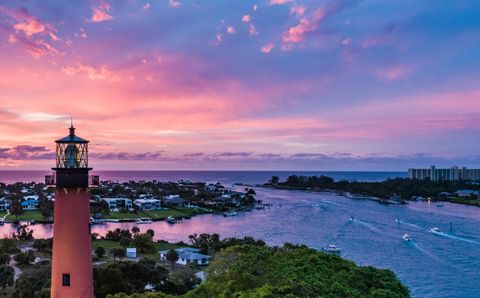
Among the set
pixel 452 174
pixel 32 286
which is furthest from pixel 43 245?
pixel 452 174

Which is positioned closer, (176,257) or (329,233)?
(176,257)

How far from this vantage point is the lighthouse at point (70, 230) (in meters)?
10.0

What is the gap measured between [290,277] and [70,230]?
587 centimetres

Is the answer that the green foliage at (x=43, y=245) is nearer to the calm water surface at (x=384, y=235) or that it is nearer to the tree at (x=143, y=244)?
the tree at (x=143, y=244)

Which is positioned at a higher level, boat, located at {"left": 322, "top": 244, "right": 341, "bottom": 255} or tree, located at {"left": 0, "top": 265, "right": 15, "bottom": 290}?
tree, located at {"left": 0, "top": 265, "right": 15, "bottom": 290}

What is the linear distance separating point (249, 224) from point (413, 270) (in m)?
29.9

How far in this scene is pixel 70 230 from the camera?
10070 millimetres

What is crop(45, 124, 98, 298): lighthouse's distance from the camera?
1003cm

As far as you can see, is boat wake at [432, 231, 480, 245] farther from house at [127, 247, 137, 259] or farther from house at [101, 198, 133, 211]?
house at [101, 198, 133, 211]

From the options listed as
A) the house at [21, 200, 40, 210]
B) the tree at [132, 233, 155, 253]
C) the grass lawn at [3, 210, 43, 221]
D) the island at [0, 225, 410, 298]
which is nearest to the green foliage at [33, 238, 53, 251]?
the tree at [132, 233, 155, 253]

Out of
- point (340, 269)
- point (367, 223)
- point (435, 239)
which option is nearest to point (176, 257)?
point (340, 269)

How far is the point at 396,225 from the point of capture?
5766cm

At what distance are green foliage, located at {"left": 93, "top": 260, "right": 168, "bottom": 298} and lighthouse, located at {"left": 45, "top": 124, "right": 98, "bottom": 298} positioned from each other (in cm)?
1102

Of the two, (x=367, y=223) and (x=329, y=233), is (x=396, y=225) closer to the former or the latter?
(x=367, y=223)
